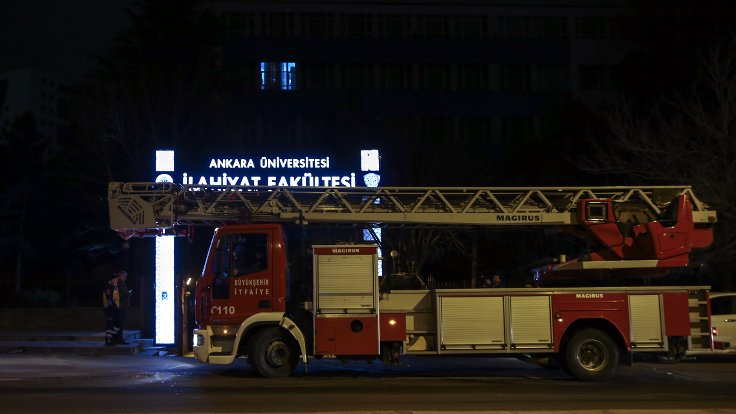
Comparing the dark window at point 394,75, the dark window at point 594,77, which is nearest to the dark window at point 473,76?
the dark window at point 394,75

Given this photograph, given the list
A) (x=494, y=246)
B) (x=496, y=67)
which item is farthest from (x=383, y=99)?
(x=494, y=246)

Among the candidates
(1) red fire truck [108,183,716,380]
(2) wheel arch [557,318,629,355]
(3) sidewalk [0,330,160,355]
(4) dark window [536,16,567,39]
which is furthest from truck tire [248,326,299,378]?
(4) dark window [536,16,567,39]

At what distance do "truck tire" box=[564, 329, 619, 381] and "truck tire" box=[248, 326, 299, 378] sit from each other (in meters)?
5.03

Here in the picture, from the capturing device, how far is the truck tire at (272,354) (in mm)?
14141

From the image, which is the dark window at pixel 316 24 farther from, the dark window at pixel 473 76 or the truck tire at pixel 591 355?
the truck tire at pixel 591 355

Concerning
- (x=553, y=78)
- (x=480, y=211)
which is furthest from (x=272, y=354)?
(x=553, y=78)

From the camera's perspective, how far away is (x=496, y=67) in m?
48.5

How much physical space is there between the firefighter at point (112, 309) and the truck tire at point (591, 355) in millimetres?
11374

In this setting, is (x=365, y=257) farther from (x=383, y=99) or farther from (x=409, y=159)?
(x=383, y=99)

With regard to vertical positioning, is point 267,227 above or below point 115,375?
above

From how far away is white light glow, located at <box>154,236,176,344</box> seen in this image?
1961 cm

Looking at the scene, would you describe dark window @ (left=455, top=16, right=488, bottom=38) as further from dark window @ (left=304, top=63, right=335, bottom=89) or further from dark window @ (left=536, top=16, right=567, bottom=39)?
dark window @ (left=304, top=63, right=335, bottom=89)

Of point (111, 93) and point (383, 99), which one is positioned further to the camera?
A: point (383, 99)

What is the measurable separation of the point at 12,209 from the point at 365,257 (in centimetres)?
2885
